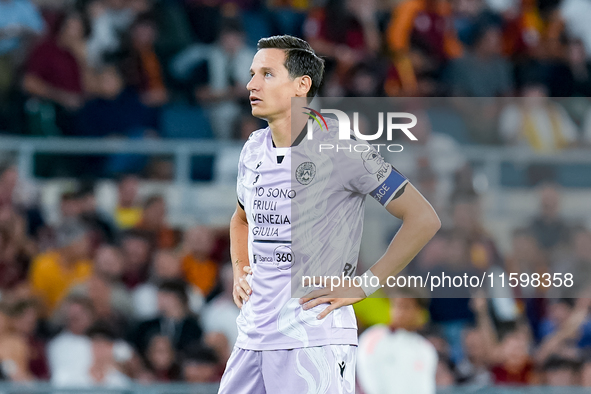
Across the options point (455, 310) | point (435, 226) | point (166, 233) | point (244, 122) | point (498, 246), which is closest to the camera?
point (435, 226)

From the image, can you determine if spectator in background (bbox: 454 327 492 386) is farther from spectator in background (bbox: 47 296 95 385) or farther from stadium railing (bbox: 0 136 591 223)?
spectator in background (bbox: 47 296 95 385)

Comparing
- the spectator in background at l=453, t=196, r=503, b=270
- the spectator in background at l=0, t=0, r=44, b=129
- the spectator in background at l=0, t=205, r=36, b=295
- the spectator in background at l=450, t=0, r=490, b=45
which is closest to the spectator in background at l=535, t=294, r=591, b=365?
the spectator in background at l=453, t=196, r=503, b=270

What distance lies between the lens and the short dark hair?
352 centimetres

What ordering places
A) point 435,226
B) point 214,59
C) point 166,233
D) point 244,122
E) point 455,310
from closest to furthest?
point 435,226 → point 455,310 → point 166,233 → point 244,122 → point 214,59

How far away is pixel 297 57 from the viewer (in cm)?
353

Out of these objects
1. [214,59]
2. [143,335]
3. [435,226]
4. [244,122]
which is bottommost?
[143,335]

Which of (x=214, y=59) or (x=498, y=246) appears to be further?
(x=214, y=59)

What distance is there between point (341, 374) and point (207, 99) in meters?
6.44

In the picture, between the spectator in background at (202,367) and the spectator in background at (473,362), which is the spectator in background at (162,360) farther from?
the spectator in background at (473,362)

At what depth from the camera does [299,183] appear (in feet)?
11.3

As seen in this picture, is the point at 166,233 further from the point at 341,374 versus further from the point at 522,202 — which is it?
the point at 341,374

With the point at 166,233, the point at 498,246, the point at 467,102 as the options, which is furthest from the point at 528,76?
the point at 166,233

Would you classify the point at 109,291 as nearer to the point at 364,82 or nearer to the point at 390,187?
the point at 364,82

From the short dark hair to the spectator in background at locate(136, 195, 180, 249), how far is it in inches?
187
